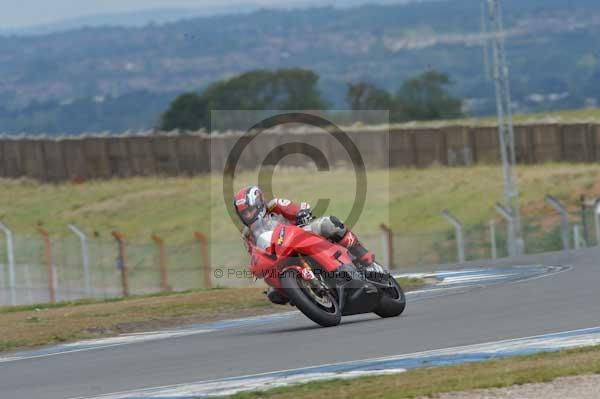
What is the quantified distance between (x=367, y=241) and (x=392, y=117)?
83.7 meters

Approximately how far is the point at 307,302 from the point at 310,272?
0.30 metres

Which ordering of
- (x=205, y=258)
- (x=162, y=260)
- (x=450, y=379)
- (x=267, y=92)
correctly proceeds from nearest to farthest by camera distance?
1. (x=450, y=379)
2. (x=162, y=260)
3. (x=205, y=258)
4. (x=267, y=92)

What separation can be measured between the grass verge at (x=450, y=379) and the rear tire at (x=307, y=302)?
9.24 feet

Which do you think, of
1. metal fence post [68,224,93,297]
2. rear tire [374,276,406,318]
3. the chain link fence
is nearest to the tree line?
the chain link fence

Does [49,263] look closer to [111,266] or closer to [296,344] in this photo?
[111,266]

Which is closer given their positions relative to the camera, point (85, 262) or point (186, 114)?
point (85, 262)

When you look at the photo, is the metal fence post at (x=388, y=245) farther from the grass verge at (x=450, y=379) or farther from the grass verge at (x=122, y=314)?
the grass verge at (x=450, y=379)

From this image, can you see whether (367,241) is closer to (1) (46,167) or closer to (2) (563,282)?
(2) (563,282)

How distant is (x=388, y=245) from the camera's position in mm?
28016

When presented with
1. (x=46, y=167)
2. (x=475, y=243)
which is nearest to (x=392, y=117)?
(x=46, y=167)

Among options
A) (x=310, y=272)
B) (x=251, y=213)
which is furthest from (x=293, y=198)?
(x=310, y=272)

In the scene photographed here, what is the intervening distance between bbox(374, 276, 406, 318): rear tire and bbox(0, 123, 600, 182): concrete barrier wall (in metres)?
47.6

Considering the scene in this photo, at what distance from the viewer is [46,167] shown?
7319 centimetres

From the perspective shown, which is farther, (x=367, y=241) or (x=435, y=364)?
(x=367, y=241)
